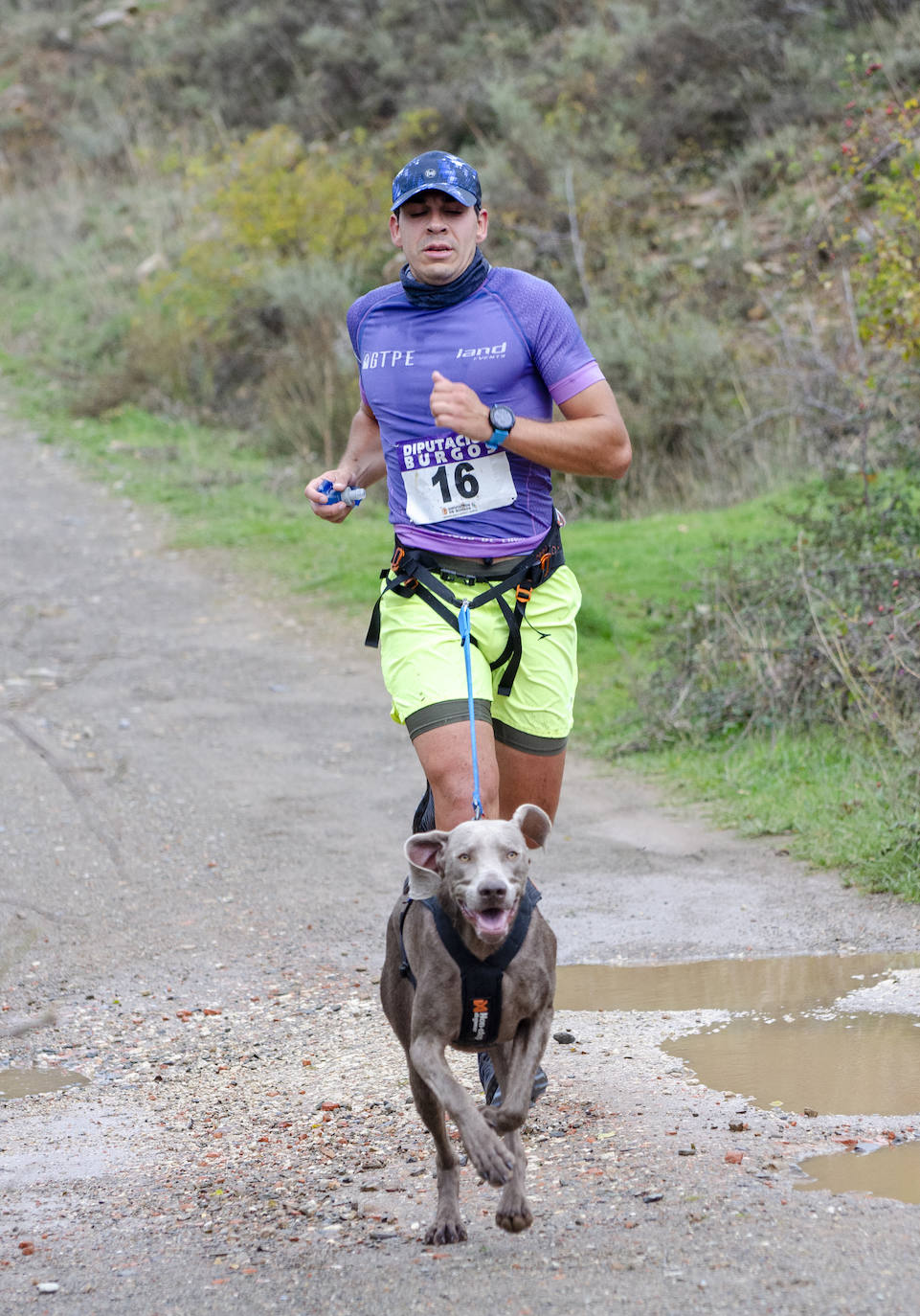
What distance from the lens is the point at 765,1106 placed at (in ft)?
13.6

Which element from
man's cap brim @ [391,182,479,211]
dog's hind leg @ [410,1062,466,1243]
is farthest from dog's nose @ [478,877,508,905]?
man's cap brim @ [391,182,479,211]

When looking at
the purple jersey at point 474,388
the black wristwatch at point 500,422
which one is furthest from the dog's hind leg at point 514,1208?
the black wristwatch at point 500,422

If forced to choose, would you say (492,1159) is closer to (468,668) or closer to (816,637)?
(468,668)

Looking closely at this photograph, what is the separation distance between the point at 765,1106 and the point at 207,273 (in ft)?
56.6

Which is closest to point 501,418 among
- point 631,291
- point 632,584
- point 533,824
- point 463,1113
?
point 533,824

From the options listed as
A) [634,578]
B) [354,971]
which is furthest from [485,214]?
[634,578]

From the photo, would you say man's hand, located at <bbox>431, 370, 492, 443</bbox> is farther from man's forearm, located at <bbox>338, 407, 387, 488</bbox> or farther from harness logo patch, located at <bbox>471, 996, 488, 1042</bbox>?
harness logo patch, located at <bbox>471, 996, 488, 1042</bbox>

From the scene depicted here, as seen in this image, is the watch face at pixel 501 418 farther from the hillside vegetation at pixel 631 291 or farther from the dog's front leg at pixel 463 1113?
the hillside vegetation at pixel 631 291

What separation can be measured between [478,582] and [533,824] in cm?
81

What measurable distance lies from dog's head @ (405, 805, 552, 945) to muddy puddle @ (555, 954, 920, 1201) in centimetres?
107

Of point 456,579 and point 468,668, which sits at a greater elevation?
point 456,579

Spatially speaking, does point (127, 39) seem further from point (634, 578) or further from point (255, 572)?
point (634, 578)

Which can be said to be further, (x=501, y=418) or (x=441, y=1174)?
(x=501, y=418)

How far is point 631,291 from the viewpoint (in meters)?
16.5
